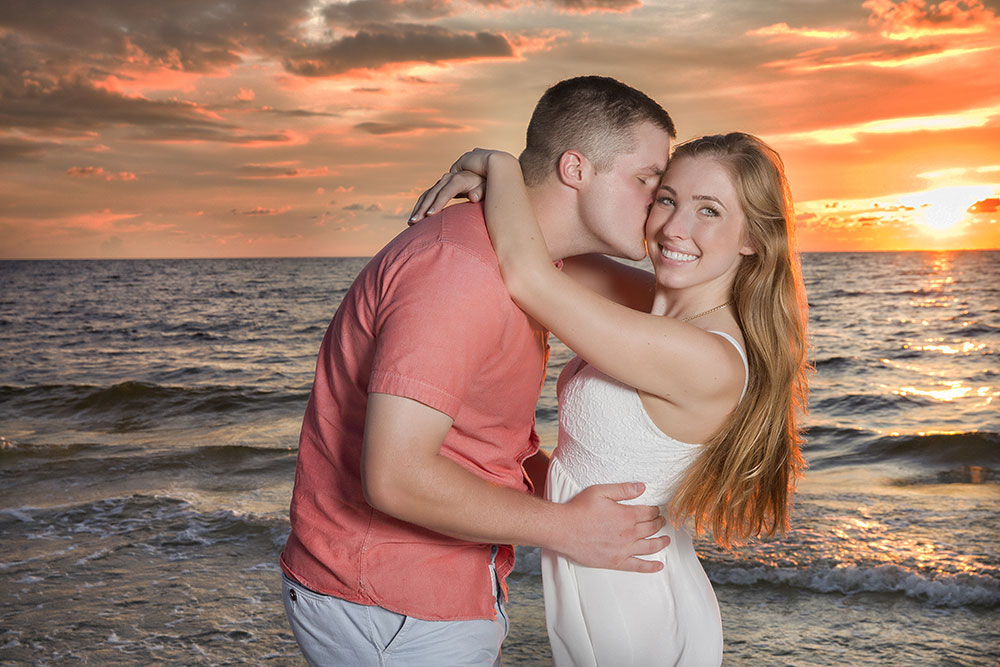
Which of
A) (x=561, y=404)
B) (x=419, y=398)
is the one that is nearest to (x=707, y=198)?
(x=561, y=404)

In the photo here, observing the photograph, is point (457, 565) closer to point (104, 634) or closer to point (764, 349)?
point (764, 349)

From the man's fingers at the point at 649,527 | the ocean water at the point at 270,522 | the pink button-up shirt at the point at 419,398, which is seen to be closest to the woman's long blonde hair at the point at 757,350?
the man's fingers at the point at 649,527

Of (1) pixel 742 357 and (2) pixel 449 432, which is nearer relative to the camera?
(2) pixel 449 432

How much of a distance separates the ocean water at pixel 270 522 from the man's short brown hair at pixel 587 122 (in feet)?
10.3

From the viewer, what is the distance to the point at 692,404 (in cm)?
246

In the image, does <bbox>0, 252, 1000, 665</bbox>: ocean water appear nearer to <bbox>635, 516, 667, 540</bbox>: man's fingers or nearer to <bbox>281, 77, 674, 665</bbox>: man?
<bbox>635, 516, 667, 540</bbox>: man's fingers

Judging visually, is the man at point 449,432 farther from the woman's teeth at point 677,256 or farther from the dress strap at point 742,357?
the dress strap at point 742,357

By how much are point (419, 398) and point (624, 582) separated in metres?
1.10

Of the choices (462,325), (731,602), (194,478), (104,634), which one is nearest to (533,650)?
(731,602)

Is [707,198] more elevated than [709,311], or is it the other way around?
[707,198]

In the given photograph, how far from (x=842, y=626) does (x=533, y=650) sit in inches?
76.2

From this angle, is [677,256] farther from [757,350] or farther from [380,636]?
[380,636]

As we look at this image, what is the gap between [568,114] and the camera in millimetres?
2482

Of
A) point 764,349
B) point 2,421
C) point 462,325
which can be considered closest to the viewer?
point 462,325
